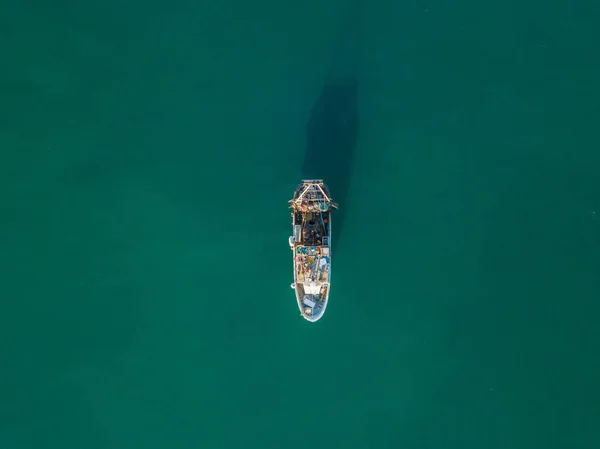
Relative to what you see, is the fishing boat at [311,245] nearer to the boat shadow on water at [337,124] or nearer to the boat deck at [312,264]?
the boat deck at [312,264]

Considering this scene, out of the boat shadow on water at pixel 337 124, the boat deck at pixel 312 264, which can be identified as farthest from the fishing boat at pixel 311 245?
the boat shadow on water at pixel 337 124

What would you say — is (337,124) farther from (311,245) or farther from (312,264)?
(312,264)

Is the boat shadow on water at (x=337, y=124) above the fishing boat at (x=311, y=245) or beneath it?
above

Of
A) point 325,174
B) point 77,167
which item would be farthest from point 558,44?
point 77,167

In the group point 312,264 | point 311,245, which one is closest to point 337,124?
point 311,245

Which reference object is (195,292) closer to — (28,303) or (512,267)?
(28,303)
